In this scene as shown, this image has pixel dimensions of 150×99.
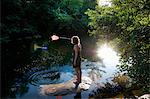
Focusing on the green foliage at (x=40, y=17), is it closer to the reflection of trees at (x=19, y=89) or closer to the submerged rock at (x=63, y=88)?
the reflection of trees at (x=19, y=89)

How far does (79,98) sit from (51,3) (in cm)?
689

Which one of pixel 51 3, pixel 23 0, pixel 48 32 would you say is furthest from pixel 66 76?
pixel 48 32

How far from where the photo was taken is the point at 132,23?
745 centimetres

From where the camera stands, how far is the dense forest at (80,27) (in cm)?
750

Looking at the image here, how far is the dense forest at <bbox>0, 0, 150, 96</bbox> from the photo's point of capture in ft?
24.6

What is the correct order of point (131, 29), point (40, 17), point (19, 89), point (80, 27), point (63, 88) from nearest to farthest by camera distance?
point (131, 29)
point (63, 88)
point (19, 89)
point (40, 17)
point (80, 27)

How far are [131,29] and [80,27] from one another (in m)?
9.18

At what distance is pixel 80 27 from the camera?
1617 cm

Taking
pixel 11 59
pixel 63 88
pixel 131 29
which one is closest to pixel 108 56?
pixel 11 59

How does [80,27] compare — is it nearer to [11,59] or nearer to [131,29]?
[11,59]

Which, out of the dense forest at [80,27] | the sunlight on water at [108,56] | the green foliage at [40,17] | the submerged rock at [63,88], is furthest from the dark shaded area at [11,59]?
the sunlight on water at [108,56]

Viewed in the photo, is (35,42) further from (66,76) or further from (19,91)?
(19,91)

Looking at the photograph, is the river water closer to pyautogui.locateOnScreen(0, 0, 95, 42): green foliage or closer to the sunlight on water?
the sunlight on water

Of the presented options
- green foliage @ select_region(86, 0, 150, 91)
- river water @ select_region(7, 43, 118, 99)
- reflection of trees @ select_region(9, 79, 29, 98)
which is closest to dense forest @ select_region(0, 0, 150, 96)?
green foliage @ select_region(86, 0, 150, 91)
